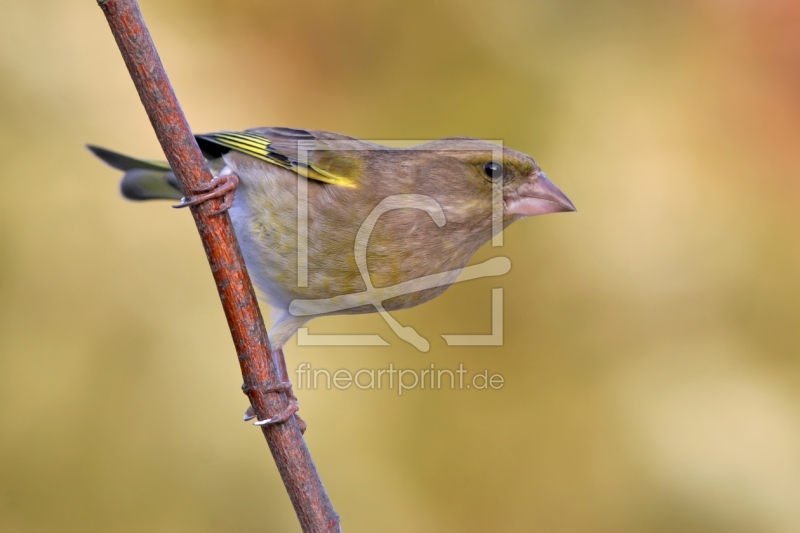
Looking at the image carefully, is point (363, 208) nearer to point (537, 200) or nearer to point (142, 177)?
point (537, 200)

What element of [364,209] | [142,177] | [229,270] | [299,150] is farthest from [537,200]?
[142,177]

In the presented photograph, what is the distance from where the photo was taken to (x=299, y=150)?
232 centimetres

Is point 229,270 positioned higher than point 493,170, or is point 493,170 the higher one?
point 493,170

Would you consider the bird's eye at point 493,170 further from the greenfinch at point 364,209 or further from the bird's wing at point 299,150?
the bird's wing at point 299,150

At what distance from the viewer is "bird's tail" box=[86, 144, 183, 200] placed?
2670 millimetres

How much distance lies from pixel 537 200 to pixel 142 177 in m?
1.41

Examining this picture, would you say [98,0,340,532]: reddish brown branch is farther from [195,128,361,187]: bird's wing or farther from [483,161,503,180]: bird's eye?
[483,161,503,180]: bird's eye

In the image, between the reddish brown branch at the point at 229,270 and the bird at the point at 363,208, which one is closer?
the reddish brown branch at the point at 229,270

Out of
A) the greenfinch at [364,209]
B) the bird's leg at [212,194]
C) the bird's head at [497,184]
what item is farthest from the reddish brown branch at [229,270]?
the bird's head at [497,184]

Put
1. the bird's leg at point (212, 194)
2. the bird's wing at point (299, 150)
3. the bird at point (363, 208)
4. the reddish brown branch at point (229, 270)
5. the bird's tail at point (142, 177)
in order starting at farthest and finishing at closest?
1. the bird's tail at point (142, 177)
2. the bird's wing at point (299, 150)
3. the bird at point (363, 208)
4. the bird's leg at point (212, 194)
5. the reddish brown branch at point (229, 270)

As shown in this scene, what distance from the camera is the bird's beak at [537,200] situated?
2.16 m

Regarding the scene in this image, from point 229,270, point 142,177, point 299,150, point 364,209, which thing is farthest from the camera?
point 142,177

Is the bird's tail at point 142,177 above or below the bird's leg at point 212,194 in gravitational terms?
above

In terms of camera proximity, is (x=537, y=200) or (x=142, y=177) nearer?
(x=537, y=200)
